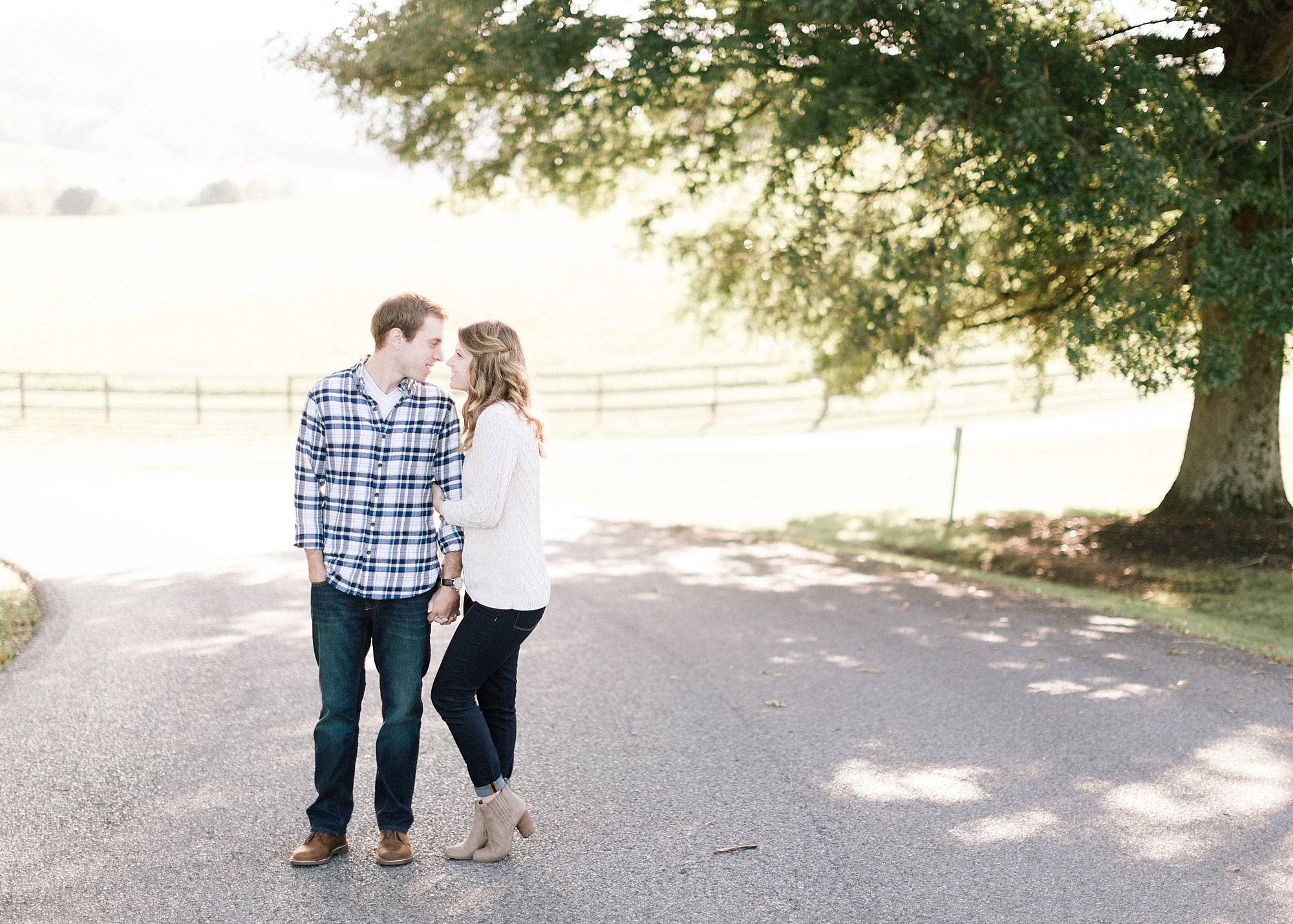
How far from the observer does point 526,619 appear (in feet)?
12.6

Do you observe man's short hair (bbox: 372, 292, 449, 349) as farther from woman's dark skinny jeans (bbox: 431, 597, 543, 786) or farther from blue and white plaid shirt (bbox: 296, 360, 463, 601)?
woman's dark skinny jeans (bbox: 431, 597, 543, 786)

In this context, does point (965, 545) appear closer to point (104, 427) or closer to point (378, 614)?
point (378, 614)

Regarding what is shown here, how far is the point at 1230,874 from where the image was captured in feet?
12.6

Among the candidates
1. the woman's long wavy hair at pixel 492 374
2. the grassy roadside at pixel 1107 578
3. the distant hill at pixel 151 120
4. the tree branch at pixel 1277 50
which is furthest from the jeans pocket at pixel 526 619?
the distant hill at pixel 151 120

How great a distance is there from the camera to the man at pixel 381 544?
376 cm

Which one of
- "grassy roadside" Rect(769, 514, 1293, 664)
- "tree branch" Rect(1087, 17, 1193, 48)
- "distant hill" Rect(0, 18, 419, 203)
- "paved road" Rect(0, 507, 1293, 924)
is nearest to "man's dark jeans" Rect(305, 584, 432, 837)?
"paved road" Rect(0, 507, 1293, 924)

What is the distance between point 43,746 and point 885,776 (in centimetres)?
397

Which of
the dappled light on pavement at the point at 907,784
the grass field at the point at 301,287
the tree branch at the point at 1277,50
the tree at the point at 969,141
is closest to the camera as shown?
the dappled light on pavement at the point at 907,784

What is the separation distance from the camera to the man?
148 inches

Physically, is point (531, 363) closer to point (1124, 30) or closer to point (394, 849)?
point (1124, 30)

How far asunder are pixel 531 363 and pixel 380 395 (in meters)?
Answer: 30.2

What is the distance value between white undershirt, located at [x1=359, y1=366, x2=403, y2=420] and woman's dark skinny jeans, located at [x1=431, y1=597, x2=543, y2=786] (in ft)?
2.49

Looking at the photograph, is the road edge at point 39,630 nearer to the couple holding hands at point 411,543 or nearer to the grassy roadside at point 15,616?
the grassy roadside at point 15,616

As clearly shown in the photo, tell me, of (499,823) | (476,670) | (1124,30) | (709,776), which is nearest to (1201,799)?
(709,776)
